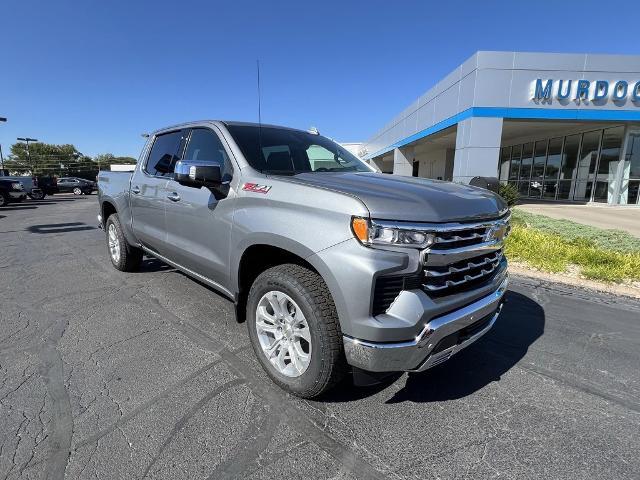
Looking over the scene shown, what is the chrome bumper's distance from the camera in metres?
2.00

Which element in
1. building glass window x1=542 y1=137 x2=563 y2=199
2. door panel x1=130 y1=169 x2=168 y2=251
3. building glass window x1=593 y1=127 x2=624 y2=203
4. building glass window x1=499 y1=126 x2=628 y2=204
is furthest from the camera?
building glass window x1=542 y1=137 x2=563 y2=199

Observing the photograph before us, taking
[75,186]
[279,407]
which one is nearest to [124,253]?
[279,407]

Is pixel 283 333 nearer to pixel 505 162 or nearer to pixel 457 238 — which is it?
pixel 457 238

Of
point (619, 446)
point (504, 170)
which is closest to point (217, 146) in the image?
point (619, 446)

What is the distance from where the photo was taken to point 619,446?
2.14m

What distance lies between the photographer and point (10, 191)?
18.9m

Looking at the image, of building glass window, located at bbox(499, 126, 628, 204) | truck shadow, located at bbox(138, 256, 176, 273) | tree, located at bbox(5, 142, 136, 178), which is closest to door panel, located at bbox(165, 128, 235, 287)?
truck shadow, located at bbox(138, 256, 176, 273)

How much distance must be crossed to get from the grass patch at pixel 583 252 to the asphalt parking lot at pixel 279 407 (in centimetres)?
179

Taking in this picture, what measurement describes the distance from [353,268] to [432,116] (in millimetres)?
Result: 20748

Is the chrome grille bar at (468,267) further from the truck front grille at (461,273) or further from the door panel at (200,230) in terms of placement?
the door panel at (200,230)

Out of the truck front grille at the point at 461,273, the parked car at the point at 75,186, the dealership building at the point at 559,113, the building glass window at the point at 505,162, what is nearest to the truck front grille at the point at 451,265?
the truck front grille at the point at 461,273

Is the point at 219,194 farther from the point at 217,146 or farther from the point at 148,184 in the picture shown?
the point at 148,184

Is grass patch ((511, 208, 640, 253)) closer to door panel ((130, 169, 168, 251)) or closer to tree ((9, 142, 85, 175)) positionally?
door panel ((130, 169, 168, 251))

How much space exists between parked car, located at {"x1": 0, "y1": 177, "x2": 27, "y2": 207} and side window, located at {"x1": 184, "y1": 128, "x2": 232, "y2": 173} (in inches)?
827
